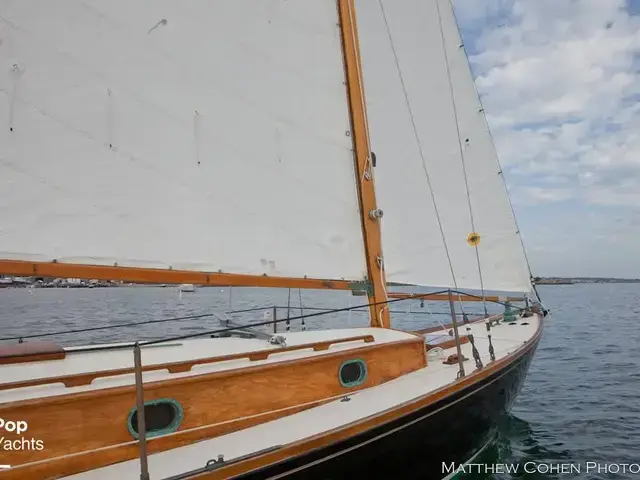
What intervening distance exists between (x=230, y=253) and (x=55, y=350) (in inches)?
71.9

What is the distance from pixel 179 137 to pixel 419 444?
3.76 metres

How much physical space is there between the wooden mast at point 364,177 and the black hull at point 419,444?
1408 millimetres

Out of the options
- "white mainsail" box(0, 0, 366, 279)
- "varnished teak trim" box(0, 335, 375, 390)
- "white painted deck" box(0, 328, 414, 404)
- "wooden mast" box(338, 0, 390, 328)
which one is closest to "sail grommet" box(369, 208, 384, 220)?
"wooden mast" box(338, 0, 390, 328)

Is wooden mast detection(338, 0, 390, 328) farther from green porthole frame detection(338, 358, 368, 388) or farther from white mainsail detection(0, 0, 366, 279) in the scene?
green porthole frame detection(338, 358, 368, 388)

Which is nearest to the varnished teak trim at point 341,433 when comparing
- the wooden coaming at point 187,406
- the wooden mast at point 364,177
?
the wooden coaming at point 187,406

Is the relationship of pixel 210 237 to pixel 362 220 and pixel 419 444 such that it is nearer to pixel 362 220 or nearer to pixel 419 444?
pixel 362 220

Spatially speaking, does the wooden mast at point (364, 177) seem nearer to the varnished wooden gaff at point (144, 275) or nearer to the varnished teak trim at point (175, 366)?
the varnished wooden gaff at point (144, 275)

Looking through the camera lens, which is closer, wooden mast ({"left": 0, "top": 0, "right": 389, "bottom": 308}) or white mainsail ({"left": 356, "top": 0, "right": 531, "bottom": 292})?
wooden mast ({"left": 0, "top": 0, "right": 389, "bottom": 308})

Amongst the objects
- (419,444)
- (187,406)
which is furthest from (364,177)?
(187,406)

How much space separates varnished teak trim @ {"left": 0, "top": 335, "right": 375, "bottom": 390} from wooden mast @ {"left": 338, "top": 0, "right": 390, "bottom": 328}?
970 millimetres

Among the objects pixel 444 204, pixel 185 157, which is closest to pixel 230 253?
pixel 185 157

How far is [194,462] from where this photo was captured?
323cm

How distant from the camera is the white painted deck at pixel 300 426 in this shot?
10.4ft

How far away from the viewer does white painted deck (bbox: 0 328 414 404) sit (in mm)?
3435
